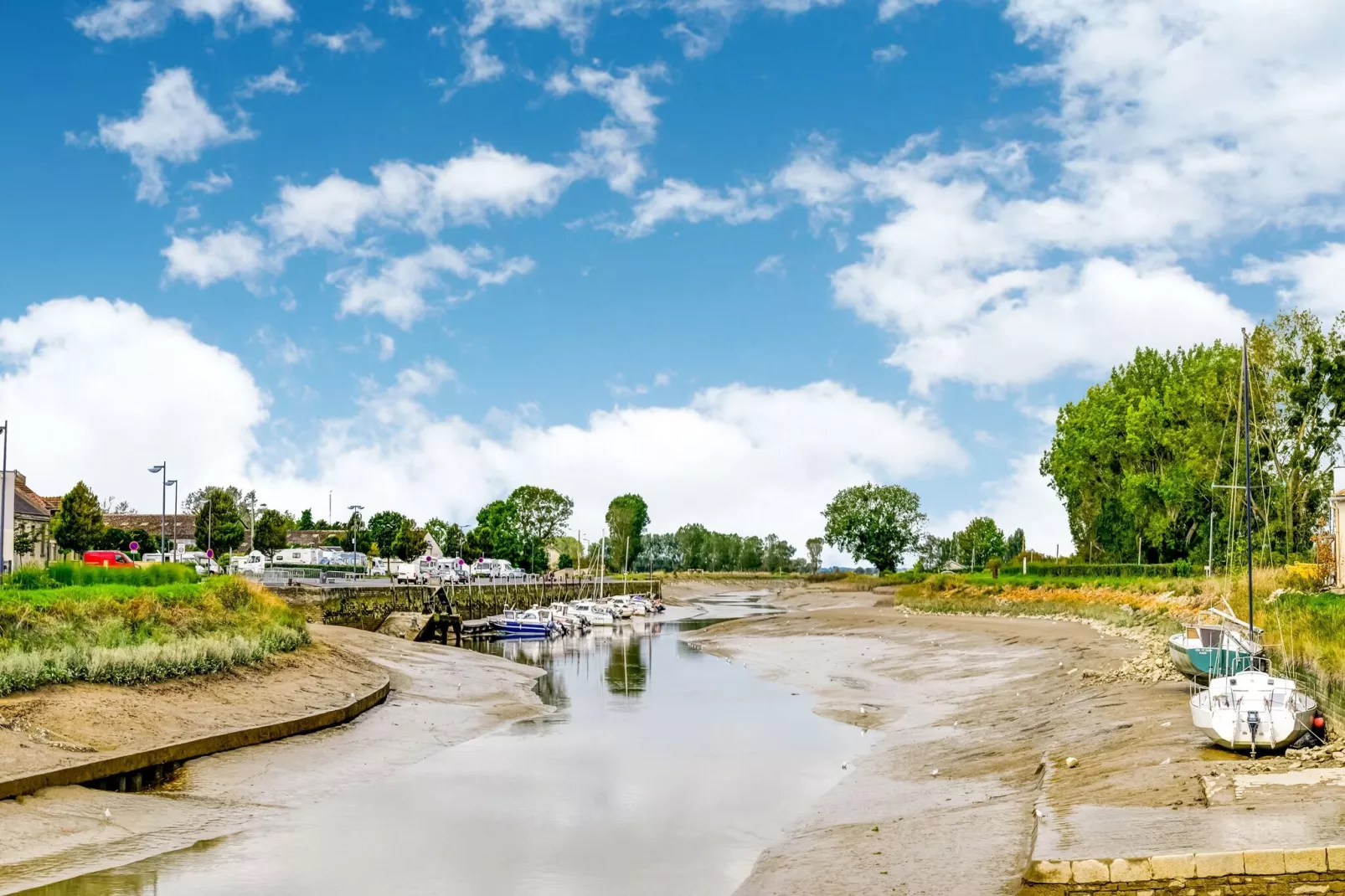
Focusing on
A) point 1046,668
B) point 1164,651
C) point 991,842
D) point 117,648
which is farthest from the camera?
point 1046,668

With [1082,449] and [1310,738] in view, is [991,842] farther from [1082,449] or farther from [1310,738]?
[1082,449]

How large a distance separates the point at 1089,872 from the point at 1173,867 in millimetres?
846

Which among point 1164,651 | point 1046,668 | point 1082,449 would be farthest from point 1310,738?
point 1082,449

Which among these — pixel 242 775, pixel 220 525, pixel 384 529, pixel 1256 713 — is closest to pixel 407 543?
pixel 384 529

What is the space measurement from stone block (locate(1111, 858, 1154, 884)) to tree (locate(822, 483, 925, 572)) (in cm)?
15641

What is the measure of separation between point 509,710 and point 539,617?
138ft

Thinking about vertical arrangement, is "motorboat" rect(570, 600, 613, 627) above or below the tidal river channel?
below

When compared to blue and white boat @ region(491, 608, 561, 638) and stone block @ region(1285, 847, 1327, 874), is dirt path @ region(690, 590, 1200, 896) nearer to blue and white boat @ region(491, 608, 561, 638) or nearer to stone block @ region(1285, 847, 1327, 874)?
stone block @ region(1285, 847, 1327, 874)

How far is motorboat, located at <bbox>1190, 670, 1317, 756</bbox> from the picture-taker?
1867 centimetres

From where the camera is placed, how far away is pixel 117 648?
27.5 metres

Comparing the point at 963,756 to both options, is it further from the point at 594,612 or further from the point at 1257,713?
the point at 594,612

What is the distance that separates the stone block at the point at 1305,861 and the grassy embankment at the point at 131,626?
22.7 meters

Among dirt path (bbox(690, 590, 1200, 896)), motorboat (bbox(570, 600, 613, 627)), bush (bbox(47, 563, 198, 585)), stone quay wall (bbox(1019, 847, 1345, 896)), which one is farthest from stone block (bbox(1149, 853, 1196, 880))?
motorboat (bbox(570, 600, 613, 627))

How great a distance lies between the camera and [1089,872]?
12.3 meters
